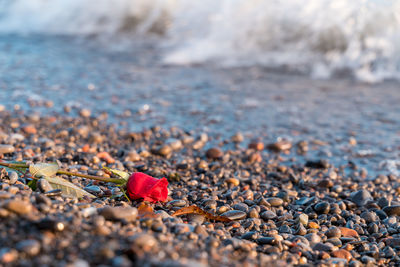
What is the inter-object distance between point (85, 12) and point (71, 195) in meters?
10.2

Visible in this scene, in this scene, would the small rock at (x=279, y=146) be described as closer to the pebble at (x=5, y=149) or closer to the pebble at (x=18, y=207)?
the pebble at (x=5, y=149)

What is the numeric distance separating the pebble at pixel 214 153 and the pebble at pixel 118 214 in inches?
79.3

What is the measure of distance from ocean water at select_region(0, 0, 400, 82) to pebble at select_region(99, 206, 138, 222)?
18.6 ft

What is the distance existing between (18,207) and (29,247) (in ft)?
0.79

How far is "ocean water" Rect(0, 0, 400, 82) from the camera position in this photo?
23.6 feet

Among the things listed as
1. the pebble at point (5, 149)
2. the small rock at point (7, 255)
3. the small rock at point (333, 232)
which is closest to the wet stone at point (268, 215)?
the small rock at point (333, 232)

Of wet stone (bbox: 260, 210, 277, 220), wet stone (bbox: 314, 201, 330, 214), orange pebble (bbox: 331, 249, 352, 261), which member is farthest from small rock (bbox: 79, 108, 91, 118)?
orange pebble (bbox: 331, 249, 352, 261)

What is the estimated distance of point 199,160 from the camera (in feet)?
11.4

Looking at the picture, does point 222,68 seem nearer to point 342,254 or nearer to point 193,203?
point 193,203

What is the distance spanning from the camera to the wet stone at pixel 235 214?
7.41 ft

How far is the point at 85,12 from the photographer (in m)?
11.1

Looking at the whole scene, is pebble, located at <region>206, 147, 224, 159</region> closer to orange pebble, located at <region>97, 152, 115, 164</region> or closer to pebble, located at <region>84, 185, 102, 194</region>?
orange pebble, located at <region>97, 152, 115, 164</region>

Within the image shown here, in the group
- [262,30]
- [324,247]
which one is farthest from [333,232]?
[262,30]

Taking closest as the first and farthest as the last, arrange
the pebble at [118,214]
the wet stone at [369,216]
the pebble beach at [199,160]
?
the pebble beach at [199,160], the pebble at [118,214], the wet stone at [369,216]
